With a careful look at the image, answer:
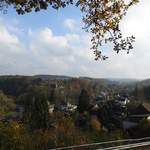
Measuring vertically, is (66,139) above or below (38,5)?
below

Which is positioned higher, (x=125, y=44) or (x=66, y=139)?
(x=125, y=44)

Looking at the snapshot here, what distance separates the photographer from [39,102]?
89062mm

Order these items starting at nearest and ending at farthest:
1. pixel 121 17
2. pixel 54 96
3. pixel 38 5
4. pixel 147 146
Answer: pixel 38 5
pixel 121 17
pixel 147 146
pixel 54 96

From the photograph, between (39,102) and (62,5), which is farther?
(39,102)

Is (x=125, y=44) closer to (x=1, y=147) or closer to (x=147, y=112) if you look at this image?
(x=1, y=147)

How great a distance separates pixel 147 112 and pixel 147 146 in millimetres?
51178

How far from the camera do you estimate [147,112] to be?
7331 cm

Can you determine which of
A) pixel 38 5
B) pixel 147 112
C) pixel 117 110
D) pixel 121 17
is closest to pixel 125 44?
pixel 121 17

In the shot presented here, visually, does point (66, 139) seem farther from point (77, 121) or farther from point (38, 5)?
point (77, 121)

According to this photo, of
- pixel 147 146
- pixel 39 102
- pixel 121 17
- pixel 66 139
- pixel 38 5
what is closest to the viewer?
pixel 38 5

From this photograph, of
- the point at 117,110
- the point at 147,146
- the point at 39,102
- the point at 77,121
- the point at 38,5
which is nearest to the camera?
the point at 38,5

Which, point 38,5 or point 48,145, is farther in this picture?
point 48,145

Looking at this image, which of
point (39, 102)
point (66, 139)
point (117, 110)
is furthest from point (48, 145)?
point (117, 110)

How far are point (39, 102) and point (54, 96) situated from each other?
111 metres
